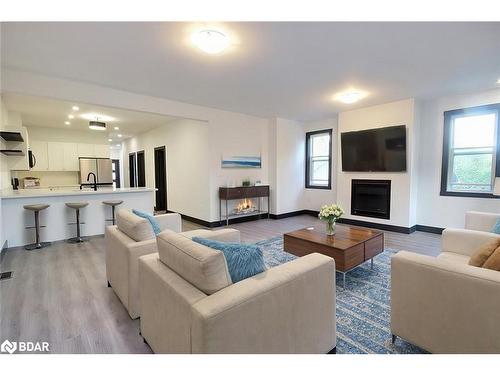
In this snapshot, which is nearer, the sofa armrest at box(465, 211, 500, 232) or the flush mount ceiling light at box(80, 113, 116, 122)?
the sofa armrest at box(465, 211, 500, 232)

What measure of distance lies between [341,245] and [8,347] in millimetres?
2941

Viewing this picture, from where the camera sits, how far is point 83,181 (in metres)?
7.64

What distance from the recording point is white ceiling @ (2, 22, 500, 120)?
7.92ft

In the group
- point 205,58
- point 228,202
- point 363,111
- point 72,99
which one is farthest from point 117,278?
point 363,111

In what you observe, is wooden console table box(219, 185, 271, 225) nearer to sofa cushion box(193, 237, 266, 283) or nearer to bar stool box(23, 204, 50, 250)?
bar stool box(23, 204, 50, 250)

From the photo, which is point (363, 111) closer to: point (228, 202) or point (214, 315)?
point (228, 202)

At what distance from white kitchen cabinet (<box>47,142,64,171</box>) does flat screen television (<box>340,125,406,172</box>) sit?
7.74 meters

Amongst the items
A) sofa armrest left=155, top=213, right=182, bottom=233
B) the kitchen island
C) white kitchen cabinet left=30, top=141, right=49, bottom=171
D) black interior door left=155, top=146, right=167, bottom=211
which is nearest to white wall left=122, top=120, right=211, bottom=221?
black interior door left=155, top=146, right=167, bottom=211

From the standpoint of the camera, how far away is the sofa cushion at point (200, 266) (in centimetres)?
125

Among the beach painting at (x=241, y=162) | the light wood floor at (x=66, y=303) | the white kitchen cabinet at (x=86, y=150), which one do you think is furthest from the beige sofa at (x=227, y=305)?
the white kitchen cabinet at (x=86, y=150)

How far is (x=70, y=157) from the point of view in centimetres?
740

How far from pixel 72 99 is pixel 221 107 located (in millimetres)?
2690

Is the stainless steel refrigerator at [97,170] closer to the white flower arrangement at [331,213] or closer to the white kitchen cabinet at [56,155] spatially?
the white kitchen cabinet at [56,155]
